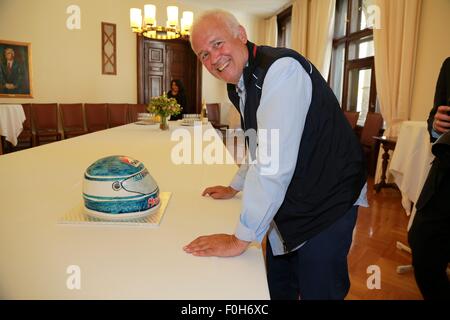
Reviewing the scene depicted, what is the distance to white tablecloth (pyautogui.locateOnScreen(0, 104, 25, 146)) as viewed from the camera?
502cm

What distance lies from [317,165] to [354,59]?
17.9 feet

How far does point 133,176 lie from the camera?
912mm

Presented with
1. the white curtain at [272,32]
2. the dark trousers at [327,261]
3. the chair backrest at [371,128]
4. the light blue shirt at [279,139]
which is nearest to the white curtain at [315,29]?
the white curtain at [272,32]

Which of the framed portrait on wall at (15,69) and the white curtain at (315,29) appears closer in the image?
the framed portrait on wall at (15,69)

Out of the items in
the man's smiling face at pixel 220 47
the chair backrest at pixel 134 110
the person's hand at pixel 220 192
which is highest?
the man's smiling face at pixel 220 47

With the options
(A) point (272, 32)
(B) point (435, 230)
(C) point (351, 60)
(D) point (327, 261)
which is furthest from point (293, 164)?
(A) point (272, 32)

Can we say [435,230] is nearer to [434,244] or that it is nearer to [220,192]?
[434,244]

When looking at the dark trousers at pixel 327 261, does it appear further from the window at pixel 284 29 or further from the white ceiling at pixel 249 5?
the window at pixel 284 29

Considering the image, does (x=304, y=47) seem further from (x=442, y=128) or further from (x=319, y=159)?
(x=319, y=159)

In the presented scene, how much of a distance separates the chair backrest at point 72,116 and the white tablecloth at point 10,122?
1225mm

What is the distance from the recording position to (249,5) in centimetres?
756

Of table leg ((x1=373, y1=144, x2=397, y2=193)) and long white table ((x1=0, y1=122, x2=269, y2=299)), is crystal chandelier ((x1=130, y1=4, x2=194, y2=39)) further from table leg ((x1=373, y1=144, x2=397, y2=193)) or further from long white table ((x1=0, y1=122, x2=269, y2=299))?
long white table ((x1=0, y1=122, x2=269, y2=299))

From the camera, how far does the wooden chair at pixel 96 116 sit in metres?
6.77

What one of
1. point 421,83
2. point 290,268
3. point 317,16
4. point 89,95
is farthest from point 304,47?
point 290,268
